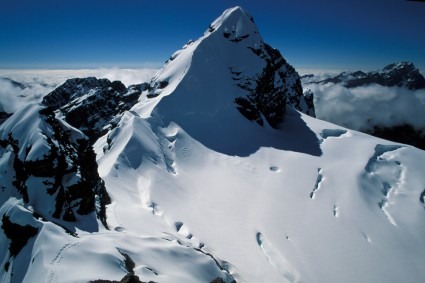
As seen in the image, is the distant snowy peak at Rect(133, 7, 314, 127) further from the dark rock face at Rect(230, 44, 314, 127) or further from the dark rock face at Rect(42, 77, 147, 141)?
the dark rock face at Rect(42, 77, 147, 141)

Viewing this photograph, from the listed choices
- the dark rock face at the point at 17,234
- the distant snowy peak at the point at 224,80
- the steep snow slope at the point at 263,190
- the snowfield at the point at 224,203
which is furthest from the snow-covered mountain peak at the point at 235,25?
the dark rock face at the point at 17,234

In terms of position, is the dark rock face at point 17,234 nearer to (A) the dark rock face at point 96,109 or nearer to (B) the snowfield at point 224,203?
(B) the snowfield at point 224,203

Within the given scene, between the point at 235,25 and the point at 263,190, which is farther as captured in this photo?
the point at 235,25

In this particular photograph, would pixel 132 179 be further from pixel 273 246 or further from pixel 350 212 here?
pixel 350 212

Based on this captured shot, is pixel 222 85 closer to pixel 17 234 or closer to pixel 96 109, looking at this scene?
pixel 17 234

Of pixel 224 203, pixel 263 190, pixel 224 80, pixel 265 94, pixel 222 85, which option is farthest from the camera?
pixel 265 94

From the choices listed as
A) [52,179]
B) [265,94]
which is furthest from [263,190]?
[265,94]

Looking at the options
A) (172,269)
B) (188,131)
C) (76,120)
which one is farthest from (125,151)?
(76,120)

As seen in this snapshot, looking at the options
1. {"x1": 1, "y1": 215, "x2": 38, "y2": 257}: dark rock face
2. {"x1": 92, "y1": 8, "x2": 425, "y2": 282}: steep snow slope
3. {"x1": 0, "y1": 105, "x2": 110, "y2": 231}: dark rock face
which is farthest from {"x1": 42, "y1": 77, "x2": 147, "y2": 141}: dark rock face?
{"x1": 1, "y1": 215, "x2": 38, "y2": 257}: dark rock face
